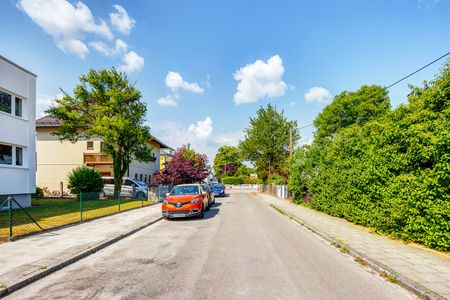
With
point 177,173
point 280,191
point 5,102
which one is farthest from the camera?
point 280,191

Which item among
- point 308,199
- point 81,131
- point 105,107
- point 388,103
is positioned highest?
point 388,103

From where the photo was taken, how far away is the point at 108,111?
2236 centimetres

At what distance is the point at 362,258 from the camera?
20.8 ft

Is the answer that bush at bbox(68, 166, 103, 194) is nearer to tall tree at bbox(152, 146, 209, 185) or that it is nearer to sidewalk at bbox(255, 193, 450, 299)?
tall tree at bbox(152, 146, 209, 185)

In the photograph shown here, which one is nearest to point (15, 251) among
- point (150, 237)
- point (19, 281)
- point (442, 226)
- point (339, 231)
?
point (19, 281)

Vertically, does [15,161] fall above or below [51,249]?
above

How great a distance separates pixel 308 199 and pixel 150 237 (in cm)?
1308

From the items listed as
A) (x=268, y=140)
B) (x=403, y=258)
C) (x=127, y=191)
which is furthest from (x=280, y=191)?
(x=403, y=258)

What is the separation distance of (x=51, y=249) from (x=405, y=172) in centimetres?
968

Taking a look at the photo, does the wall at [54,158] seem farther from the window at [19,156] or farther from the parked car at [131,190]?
the window at [19,156]

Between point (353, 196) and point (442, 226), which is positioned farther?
point (353, 196)

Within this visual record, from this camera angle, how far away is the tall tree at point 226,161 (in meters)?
90.7

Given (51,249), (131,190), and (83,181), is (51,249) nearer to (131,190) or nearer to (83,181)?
(83,181)

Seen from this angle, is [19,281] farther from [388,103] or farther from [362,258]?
[388,103]
